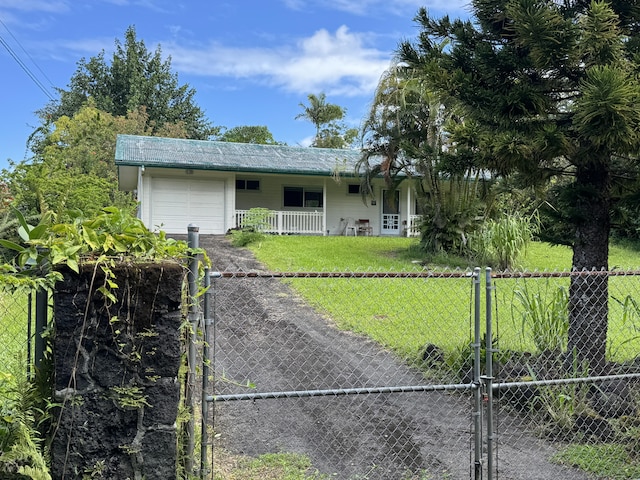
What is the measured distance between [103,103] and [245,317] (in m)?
34.6

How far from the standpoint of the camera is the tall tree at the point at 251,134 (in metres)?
46.4

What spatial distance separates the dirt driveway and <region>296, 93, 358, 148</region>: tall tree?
116ft

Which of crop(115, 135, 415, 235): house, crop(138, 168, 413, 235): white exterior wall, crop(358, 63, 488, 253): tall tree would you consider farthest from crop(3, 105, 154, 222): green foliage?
crop(358, 63, 488, 253): tall tree

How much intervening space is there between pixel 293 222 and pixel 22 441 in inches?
691

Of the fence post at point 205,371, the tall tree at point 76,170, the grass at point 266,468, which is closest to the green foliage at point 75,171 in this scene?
the tall tree at point 76,170

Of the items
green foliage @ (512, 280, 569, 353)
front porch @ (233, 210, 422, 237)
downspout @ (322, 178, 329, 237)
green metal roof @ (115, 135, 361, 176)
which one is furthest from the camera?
downspout @ (322, 178, 329, 237)

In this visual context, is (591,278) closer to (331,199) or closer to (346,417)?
(346,417)

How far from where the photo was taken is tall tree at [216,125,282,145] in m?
46.4

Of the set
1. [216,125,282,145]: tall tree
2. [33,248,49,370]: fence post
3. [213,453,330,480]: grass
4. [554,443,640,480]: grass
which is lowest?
[554,443,640,480]: grass

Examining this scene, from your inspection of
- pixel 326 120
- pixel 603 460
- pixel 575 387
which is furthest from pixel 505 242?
pixel 326 120

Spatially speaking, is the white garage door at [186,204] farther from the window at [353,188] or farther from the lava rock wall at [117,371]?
the lava rock wall at [117,371]

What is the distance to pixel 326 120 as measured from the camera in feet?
136

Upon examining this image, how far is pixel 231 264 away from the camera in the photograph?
39.9 feet

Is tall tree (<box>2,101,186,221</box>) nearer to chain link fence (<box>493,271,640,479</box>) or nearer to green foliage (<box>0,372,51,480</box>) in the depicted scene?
green foliage (<box>0,372,51,480</box>)
